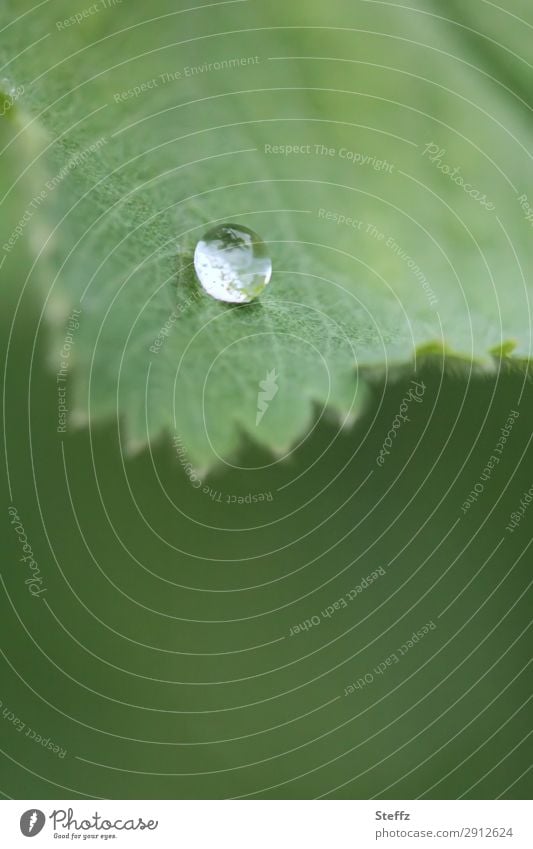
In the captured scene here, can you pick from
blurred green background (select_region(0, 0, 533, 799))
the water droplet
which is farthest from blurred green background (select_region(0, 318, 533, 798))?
the water droplet

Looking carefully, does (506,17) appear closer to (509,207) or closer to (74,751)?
(509,207)

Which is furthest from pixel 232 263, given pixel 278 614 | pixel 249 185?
pixel 278 614

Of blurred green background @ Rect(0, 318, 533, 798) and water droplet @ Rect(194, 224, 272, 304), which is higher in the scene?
water droplet @ Rect(194, 224, 272, 304)

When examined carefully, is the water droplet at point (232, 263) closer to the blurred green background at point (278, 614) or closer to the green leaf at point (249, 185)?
the green leaf at point (249, 185)

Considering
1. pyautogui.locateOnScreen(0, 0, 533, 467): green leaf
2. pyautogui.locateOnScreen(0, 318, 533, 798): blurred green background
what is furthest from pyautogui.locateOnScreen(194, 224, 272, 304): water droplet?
pyautogui.locateOnScreen(0, 318, 533, 798): blurred green background

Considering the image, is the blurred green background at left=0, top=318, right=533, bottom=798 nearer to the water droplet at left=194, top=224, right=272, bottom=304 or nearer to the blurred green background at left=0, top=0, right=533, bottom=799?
the blurred green background at left=0, top=0, right=533, bottom=799

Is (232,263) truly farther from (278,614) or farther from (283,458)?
(278,614)

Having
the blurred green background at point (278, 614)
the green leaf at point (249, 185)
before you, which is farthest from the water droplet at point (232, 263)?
the blurred green background at point (278, 614)

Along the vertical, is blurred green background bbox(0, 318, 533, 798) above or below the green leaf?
below
